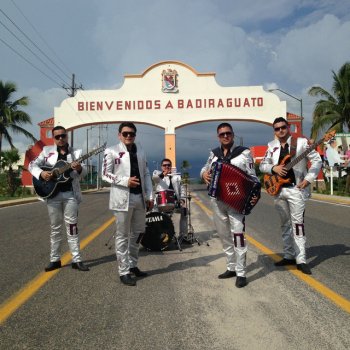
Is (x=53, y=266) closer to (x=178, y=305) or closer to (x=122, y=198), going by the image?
(x=122, y=198)

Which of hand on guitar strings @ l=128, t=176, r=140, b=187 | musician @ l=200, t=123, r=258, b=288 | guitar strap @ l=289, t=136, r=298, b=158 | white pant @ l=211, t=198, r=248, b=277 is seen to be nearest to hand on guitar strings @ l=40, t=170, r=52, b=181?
hand on guitar strings @ l=128, t=176, r=140, b=187

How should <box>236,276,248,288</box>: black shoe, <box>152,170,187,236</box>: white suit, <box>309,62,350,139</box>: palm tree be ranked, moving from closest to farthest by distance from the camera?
<box>236,276,248,288</box>: black shoe
<box>152,170,187,236</box>: white suit
<box>309,62,350,139</box>: palm tree

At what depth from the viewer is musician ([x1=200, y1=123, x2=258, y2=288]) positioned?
4.80 metres

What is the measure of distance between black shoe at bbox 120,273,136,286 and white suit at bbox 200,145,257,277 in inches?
51.5

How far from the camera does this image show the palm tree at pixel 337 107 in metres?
28.7

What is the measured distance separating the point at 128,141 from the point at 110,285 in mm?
1868

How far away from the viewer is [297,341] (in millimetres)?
3092

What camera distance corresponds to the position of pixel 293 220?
5.45m

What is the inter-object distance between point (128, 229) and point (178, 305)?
4.53ft

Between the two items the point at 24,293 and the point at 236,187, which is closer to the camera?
the point at 24,293

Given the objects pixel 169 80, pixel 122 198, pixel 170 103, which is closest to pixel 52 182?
pixel 122 198

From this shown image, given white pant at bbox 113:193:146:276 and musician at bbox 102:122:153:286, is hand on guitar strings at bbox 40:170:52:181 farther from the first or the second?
white pant at bbox 113:193:146:276

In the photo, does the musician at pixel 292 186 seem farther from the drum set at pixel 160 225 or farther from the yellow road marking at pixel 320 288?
the drum set at pixel 160 225


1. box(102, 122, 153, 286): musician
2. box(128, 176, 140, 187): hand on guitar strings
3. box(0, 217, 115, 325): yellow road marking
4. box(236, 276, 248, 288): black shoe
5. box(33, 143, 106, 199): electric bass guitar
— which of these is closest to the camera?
box(0, 217, 115, 325): yellow road marking
